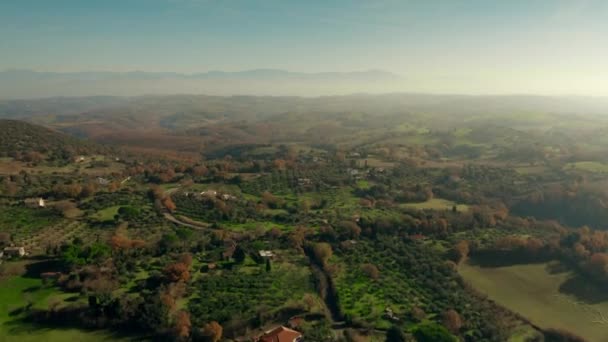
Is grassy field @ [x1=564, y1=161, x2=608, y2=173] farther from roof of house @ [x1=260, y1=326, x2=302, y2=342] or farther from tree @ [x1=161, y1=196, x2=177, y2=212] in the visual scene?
tree @ [x1=161, y1=196, x2=177, y2=212]

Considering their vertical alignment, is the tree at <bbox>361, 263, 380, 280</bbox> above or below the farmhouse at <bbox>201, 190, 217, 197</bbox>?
below

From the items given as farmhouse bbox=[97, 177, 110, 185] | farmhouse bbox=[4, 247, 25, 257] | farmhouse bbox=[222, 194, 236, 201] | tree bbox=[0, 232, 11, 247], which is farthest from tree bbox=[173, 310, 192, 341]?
farmhouse bbox=[97, 177, 110, 185]

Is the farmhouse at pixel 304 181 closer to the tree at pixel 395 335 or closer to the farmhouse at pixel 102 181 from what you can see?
the farmhouse at pixel 102 181

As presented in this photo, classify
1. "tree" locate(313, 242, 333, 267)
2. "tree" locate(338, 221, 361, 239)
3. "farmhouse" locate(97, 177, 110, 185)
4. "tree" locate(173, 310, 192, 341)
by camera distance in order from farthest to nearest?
1. "farmhouse" locate(97, 177, 110, 185)
2. "tree" locate(338, 221, 361, 239)
3. "tree" locate(313, 242, 333, 267)
4. "tree" locate(173, 310, 192, 341)

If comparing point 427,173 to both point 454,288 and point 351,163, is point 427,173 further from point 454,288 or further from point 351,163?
point 454,288

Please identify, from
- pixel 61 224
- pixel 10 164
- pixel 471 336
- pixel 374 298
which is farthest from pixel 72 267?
pixel 10 164

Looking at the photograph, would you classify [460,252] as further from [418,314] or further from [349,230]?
[418,314]
